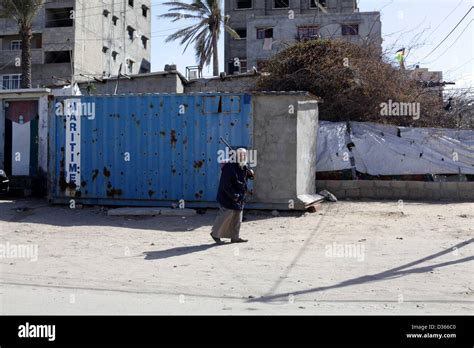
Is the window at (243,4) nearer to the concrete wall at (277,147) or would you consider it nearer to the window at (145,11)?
the window at (145,11)

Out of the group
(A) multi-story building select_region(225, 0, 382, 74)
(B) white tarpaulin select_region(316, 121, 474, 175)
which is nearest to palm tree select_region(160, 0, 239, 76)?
(A) multi-story building select_region(225, 0, 382, 74)

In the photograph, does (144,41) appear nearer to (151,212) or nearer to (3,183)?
(3,183)

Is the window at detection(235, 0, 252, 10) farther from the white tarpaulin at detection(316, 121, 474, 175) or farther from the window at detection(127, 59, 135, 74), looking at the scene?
the white tarpaulin at detection(316, 121, 474, 175)

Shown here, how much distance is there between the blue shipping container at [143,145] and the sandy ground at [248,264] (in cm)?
71

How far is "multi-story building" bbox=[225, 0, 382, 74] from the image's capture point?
130 feet

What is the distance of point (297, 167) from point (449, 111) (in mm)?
7754

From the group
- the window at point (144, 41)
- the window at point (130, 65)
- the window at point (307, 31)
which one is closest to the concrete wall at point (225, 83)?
the window at point (307, 31)

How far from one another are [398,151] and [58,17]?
3660cm

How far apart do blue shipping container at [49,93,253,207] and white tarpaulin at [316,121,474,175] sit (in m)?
3.73

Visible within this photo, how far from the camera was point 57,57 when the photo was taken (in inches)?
1668

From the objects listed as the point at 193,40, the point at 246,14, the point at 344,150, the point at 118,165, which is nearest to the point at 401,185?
the point at 344,150

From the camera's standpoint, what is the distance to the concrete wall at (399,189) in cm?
1327

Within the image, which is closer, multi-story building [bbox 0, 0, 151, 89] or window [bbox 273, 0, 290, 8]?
multi-story building [bbox 0, 0, 151, 89]
